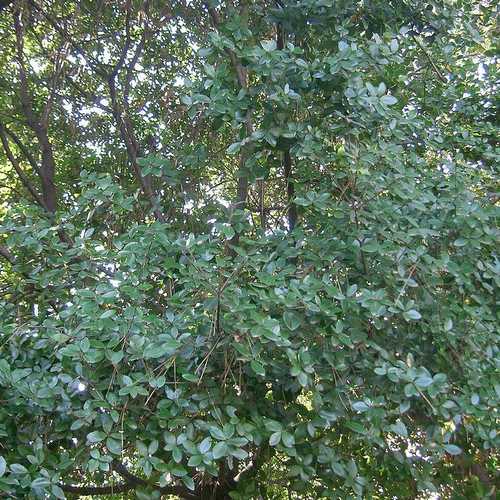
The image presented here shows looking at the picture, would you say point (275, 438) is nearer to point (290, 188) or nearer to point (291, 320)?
point (291, 320)

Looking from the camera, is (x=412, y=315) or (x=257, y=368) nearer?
(x=257, y=368)

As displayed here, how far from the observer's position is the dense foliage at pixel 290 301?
6.53 feet

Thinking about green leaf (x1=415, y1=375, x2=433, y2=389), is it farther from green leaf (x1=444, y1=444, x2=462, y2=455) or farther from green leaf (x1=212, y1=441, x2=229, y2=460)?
green leaf (x1=212, y1=441, x2=229, y2=460)

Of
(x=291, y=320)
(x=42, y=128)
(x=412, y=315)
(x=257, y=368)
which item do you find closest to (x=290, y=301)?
(x=291, y=320)

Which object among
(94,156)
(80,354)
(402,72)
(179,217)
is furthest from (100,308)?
(94,156)

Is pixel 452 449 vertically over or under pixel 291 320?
under

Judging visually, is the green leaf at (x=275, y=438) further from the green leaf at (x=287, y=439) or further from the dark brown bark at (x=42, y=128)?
the dark brown bark at (x=42, y=128)

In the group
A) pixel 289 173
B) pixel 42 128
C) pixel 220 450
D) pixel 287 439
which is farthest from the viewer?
pixel 42 128

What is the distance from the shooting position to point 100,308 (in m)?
2.20

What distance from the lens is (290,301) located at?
1975mm

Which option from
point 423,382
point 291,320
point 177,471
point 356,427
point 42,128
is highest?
point 42,128

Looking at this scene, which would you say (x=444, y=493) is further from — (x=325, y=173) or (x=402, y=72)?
(x=402, y=72)

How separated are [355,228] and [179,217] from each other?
4.48ft

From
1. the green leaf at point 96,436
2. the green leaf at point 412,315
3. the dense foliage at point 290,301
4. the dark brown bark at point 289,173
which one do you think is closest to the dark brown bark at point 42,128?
the dense foliage at point 290,301
